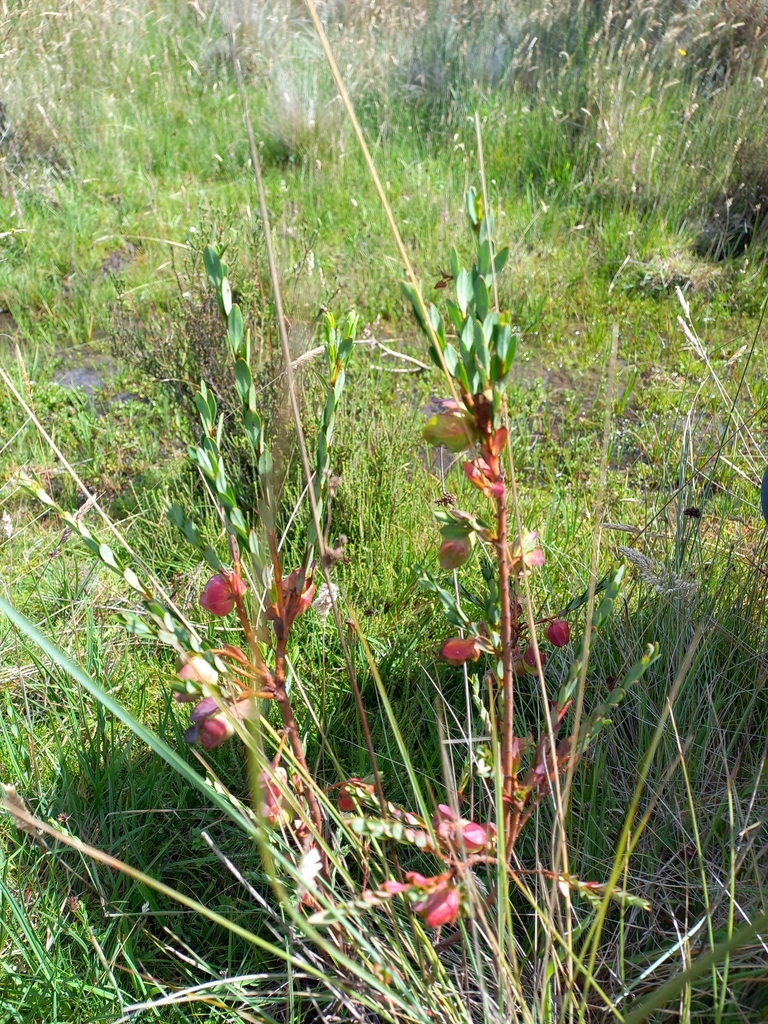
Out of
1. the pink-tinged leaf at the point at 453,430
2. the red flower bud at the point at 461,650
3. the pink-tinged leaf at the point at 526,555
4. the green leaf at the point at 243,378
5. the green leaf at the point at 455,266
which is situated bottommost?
the red flower bud at the point at 461,650

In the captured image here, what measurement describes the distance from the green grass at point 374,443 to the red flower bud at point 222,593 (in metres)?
0.23

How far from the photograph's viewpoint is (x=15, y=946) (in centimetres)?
125

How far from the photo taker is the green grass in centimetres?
132

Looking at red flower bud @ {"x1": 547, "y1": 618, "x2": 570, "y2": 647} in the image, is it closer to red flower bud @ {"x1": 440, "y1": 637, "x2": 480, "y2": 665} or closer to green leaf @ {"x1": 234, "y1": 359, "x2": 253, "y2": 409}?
red flower bud @ {"x1": 440, "y1": 637, "x2": 480, "y2": 665}

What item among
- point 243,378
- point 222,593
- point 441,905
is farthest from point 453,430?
point 441,905

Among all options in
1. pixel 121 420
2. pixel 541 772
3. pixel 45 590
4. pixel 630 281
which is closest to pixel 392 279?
pixel 630 281

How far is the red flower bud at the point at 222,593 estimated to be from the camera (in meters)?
1.03

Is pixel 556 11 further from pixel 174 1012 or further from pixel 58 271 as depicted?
pixel 174 1012

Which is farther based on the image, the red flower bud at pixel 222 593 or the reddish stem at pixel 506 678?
the red flower bud at pixel 222 593

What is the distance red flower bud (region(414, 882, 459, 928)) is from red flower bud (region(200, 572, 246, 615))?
42cm

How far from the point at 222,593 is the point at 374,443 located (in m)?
1.41

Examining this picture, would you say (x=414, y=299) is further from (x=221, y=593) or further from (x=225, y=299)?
(x=221, y=593)

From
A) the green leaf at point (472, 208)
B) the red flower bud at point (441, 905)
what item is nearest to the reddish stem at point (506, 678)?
the red flower bud at point (441, 905)

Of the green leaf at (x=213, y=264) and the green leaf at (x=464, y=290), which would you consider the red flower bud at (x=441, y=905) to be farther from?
the green leaf at (x=213, y=264)
